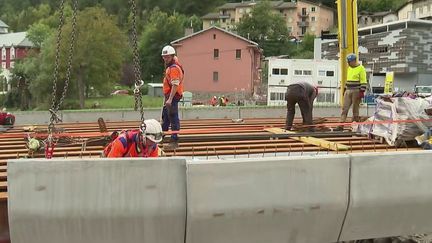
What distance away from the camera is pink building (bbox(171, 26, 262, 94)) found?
213 ft

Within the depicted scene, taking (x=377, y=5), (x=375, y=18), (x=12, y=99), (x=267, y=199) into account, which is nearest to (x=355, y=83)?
(x=267, y=199)

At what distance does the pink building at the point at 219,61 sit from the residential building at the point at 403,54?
1037 cm

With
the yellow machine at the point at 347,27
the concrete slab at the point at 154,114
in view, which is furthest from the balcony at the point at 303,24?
the yellow machine at the point at 347,27

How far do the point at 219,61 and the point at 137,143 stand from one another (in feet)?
204

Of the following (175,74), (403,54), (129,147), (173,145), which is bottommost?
(173,145)

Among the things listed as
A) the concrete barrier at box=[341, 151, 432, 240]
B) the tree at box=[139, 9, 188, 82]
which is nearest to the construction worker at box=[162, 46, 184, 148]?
the concrete barrier at box=[341, 151, 432, 240]

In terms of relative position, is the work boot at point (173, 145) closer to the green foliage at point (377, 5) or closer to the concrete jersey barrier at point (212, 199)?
the concrete jersey barrier at point (212, 199)

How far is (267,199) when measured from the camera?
470cm

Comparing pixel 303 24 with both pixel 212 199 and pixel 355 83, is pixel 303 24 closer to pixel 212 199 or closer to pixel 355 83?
pixel 355 83

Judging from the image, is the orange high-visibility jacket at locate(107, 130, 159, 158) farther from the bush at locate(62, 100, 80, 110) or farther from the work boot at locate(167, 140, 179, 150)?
the bush at locate(62, 100, 80, 110)

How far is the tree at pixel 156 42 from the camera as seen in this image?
3693 inches

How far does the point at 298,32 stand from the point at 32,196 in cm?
12525

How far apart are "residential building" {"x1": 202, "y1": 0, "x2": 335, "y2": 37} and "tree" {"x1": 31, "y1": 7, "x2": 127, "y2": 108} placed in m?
68.4

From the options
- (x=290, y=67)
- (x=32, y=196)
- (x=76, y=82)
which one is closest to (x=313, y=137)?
(x=32, y=196)
